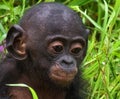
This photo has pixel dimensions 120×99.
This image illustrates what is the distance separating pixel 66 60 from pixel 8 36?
0.45 meters

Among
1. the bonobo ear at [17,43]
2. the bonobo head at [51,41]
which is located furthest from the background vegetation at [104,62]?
the bonobo ear at [17,43]

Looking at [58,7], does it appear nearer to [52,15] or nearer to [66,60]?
[52,15]

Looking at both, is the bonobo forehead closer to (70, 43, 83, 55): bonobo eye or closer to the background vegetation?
(70, 43, 83, 55): bonobo eye

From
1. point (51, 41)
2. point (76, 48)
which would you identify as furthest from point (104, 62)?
point (51, 41)

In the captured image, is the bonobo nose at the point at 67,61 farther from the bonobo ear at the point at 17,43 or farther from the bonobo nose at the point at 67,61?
the bonobo ear at the point at 17,43

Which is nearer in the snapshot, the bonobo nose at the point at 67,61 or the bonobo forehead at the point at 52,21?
the bonobo nose at the point at 67,61

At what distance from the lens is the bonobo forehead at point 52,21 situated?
4781 mm

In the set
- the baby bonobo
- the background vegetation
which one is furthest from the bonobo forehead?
the background vegetation

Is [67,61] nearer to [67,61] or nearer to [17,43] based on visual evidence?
[67,61]

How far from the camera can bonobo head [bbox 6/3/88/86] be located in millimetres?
4730

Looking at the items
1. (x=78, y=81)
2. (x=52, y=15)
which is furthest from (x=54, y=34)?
(x=78, y=81)

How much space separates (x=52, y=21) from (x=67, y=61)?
30 cm

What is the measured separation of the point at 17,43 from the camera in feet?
16.1

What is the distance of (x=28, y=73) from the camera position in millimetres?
4961
